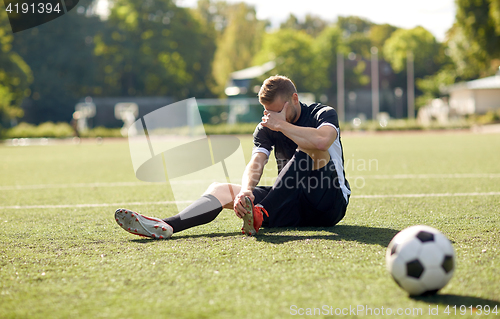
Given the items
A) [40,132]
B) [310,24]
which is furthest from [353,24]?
[40,132]

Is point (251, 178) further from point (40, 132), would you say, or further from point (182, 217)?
point (40, 132)

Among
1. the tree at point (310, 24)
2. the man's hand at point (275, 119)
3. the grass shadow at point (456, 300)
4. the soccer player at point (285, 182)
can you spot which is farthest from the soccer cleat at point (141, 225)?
the tree at point (310, 24)

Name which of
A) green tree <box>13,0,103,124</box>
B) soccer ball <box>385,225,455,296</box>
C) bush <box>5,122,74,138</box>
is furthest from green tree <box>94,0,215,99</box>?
soccer ball <box>385,225,455,296</box>

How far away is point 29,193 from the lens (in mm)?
7227

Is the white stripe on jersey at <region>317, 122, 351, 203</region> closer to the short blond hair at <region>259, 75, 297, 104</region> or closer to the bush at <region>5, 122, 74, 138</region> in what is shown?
the short blond hair at <region>259, 75, 297, 104</region>

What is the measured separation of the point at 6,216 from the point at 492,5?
77.8 feet

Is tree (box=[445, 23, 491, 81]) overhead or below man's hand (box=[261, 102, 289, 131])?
overhead

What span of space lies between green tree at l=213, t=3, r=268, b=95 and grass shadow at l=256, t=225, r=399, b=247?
186 feet

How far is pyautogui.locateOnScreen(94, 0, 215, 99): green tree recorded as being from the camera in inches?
1956

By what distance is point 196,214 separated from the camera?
12.5 feet

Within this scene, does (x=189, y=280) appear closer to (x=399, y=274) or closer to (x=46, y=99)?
(x=399, y=274)

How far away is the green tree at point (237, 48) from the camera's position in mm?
60375

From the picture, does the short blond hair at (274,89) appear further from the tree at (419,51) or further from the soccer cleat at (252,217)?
the tree at (419,51)

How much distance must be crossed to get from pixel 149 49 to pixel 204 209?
50718 millimetres
